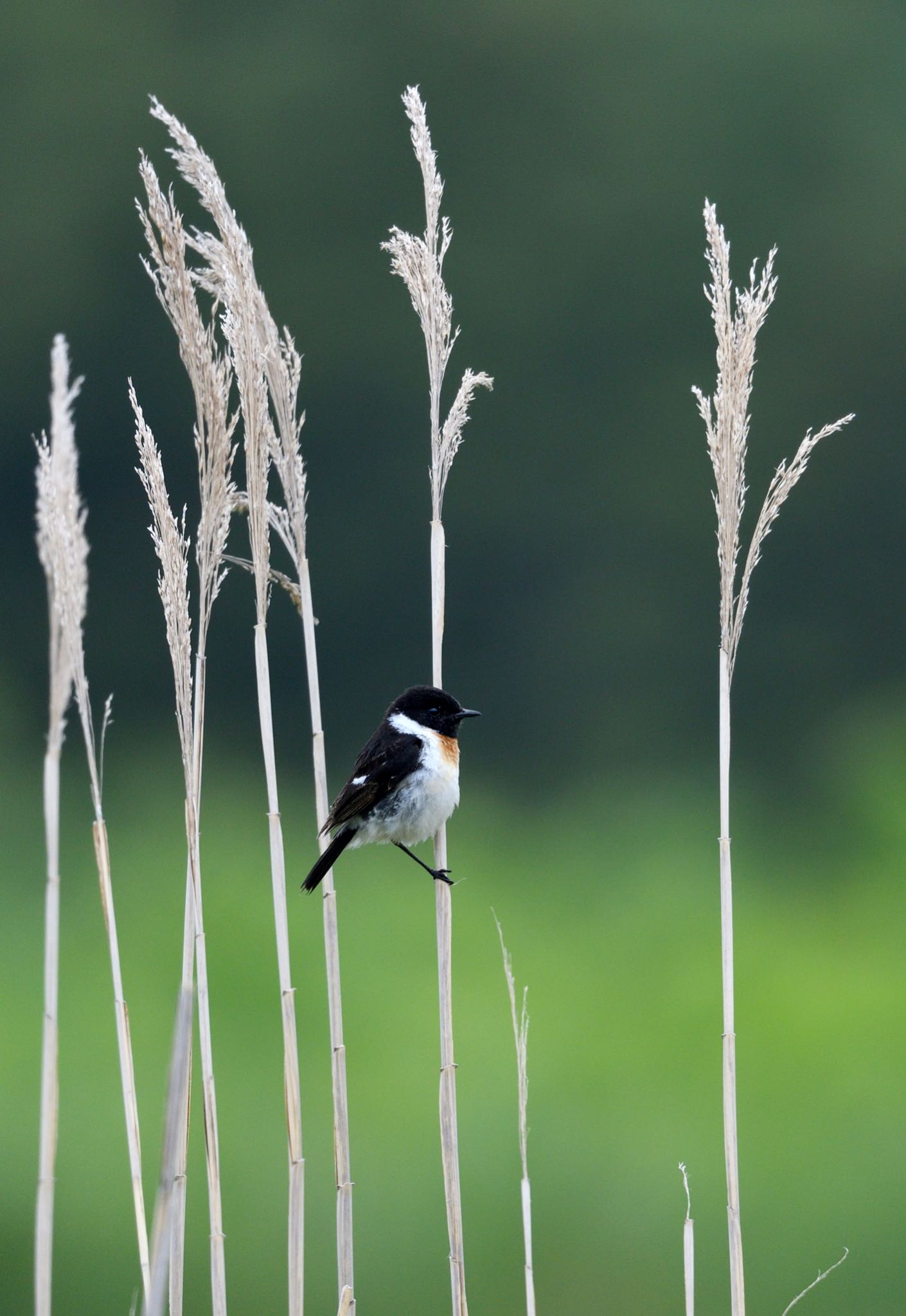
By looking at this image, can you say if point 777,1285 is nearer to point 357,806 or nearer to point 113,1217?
point 113,1217

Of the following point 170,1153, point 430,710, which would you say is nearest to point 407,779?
point 430,710

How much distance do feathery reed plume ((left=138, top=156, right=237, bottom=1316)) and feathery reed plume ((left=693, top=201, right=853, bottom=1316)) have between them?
0.75 meters

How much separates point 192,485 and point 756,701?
16.7 ft

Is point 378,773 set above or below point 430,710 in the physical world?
below

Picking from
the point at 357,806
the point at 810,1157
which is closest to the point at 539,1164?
the point at 810,1157

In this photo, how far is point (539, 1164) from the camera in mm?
7129

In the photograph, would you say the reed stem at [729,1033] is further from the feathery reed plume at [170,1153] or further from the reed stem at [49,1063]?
the reed stem at [49,1063]

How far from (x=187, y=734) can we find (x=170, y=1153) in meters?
0.65

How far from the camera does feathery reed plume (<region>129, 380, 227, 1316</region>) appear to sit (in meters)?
2.18

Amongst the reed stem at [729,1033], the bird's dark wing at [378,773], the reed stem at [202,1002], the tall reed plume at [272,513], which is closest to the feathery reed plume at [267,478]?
the tall reed plume at [272,513]

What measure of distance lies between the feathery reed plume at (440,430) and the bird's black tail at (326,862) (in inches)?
12.5

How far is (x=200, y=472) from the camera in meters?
2.20

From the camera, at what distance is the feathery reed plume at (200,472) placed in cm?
221

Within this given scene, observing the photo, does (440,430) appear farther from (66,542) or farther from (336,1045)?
(336,1045)
